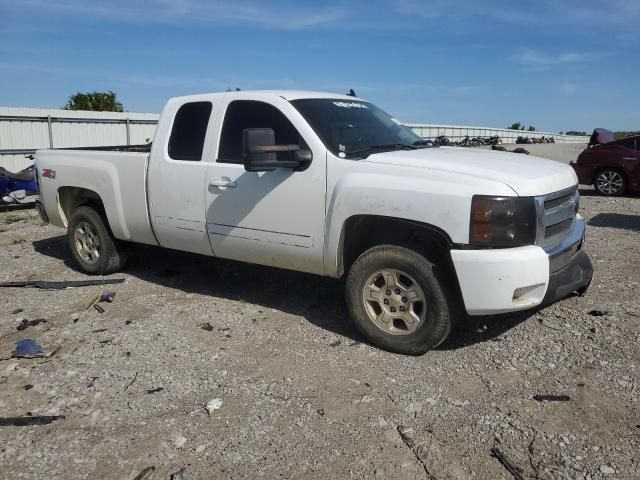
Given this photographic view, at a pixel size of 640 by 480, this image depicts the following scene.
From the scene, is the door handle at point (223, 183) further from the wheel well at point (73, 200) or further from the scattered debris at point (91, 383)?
the wheel well at point (73, 200)

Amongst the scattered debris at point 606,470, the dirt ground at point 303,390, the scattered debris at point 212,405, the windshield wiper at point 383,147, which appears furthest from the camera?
the windshield wiper at point 383,147

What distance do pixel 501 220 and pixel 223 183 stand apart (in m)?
2.44

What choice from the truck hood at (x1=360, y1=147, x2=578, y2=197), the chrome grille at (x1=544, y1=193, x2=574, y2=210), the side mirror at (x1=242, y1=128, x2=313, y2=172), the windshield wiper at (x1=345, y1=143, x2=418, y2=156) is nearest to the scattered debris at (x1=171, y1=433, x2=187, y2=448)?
the side mirror at (x1=242, y1=128, x2=313, y2=172)

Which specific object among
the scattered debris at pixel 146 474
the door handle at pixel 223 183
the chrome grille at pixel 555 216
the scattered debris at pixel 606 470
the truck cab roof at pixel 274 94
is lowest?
the scattered debris at pixel 146 474

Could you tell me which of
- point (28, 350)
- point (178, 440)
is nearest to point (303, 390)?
point (178, 440)

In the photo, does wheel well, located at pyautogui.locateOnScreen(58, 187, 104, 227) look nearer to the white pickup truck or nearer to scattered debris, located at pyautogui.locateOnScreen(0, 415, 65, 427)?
the white pickup truck

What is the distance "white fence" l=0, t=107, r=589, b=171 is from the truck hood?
1555 centimetres

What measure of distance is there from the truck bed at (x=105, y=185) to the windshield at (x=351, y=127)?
1.94 m

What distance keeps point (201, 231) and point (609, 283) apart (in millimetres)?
4208

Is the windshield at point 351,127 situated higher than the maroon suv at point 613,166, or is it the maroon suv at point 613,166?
the windshield at point 351,127

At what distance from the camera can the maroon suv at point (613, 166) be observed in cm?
1313

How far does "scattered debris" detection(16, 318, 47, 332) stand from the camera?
5.09m

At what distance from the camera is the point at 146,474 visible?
9.64 feet

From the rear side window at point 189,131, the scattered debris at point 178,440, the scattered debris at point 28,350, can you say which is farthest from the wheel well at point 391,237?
the scattered debris at point 28,350
